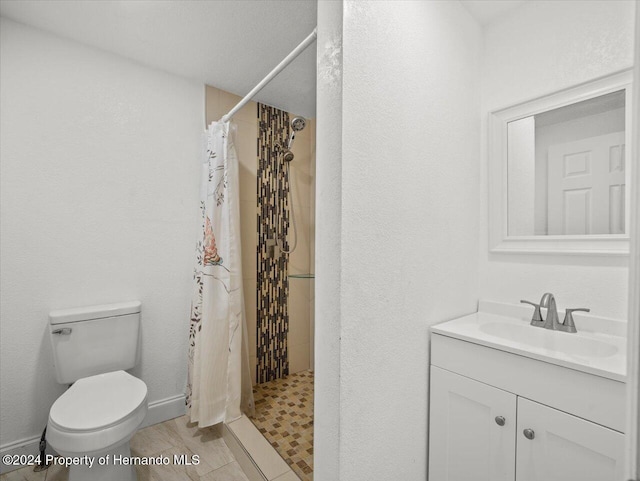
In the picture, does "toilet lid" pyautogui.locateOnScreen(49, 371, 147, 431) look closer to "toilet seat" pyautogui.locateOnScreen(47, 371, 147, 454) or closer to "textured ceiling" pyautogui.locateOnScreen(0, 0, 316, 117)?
"toilet seat" pyautogui.locateOnScreen(47, 371, 147, 454)

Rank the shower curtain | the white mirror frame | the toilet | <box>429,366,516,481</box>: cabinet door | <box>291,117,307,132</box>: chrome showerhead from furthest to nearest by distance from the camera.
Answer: <box>291,117,307,132</box>: chrome showerhead < the shower curtain < the toilet < the white mirror frame < <box>429,366,516,481</box>: cabinet door

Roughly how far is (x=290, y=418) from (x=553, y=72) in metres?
2.29

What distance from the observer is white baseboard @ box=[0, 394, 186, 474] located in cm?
158

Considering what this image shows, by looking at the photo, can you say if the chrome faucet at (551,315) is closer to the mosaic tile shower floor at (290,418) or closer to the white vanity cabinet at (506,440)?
the white vanity cabinet at (506,440)

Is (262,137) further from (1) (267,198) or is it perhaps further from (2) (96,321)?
(2) (96,321)

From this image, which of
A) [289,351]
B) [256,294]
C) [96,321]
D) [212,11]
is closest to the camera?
[212,11]

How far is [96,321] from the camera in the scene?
1713 millimetres

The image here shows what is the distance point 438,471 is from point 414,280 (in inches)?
29.5

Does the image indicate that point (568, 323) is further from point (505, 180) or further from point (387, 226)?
point (387, 226)

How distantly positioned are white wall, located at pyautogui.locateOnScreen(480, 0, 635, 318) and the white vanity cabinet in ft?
1.78

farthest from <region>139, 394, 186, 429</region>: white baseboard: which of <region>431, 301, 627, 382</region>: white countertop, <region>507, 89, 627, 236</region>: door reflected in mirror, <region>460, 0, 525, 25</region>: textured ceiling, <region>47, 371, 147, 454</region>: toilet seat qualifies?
<region>460, 0, 525, 25</region>: textured ceiling

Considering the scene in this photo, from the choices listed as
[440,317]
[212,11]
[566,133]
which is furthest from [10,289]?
[566,133]

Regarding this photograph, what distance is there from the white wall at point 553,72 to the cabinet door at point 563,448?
0.53 metres

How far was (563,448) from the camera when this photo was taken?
92cm
